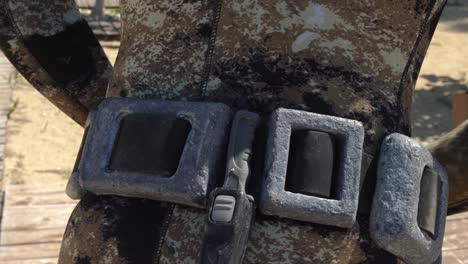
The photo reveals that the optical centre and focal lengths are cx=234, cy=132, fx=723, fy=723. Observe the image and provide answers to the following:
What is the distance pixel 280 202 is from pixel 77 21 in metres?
0.54

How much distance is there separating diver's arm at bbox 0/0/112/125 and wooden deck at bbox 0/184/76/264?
1.46m

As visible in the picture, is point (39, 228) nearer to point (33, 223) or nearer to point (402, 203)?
point (33, 223)

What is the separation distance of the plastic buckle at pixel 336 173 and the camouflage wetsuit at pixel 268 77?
33 mm

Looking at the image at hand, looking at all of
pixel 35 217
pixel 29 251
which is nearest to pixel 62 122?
pixel 35 217

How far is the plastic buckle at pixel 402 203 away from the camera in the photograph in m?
0.82

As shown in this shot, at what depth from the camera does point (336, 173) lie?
823mm

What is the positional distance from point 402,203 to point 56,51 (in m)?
0.60

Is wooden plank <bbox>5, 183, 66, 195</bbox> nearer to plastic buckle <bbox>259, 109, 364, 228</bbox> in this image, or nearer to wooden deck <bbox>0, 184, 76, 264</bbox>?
wooden deck <bbox>0, 184, 76, 264</bbox>

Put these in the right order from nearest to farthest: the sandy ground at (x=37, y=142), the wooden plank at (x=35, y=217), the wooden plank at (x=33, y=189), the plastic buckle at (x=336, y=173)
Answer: the plastic buckle at (x=336, y=173) < the wooden plank at (x=35, y=217) < the wooden plank at (x=33, y=189) < the sandy ground at (x=37, y=142)

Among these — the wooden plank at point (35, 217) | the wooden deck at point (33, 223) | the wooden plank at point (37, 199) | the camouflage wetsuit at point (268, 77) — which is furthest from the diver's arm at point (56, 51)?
the wooden plank at point (37, 199)

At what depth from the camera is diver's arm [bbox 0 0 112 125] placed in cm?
111

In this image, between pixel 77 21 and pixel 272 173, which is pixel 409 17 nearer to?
pixel 272 173

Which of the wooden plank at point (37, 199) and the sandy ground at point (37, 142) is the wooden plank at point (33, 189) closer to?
the wooden plank at point (37, 199)

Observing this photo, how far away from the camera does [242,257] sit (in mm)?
805
